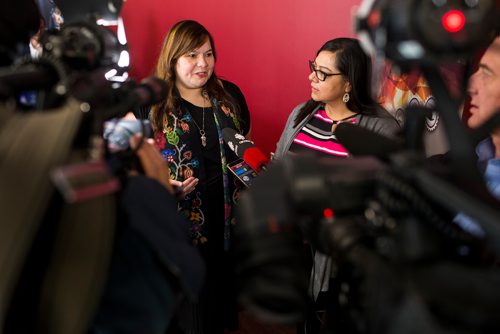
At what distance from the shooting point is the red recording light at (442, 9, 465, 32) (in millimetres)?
472

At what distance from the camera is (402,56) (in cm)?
50

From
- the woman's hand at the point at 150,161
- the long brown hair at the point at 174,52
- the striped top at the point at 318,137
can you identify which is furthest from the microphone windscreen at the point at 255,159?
the woman's hand at the point at 150,161

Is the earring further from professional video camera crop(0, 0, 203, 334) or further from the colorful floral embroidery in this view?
professional video camera crop(0, 0, 203, 334)

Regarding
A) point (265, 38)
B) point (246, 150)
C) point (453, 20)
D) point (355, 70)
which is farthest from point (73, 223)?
point (265, 38)

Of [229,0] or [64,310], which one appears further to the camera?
[229,0]

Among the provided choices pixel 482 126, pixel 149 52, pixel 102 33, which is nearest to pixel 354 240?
pixel 482 126

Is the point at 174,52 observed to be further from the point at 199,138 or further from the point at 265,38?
the point at 265,38

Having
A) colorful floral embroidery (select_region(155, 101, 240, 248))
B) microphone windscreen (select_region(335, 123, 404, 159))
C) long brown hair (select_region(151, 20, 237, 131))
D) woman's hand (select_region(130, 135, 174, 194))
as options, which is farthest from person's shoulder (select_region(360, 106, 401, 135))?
woman's hand (select_region(130, 135, 174, 194))

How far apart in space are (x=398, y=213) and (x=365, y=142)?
0.18m

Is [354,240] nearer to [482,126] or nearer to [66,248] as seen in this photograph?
[482,126]

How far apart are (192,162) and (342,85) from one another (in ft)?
1.99

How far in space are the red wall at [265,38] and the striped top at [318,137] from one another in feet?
1.49

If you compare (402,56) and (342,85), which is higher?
(402,56)

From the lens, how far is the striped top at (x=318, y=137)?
1518mm
